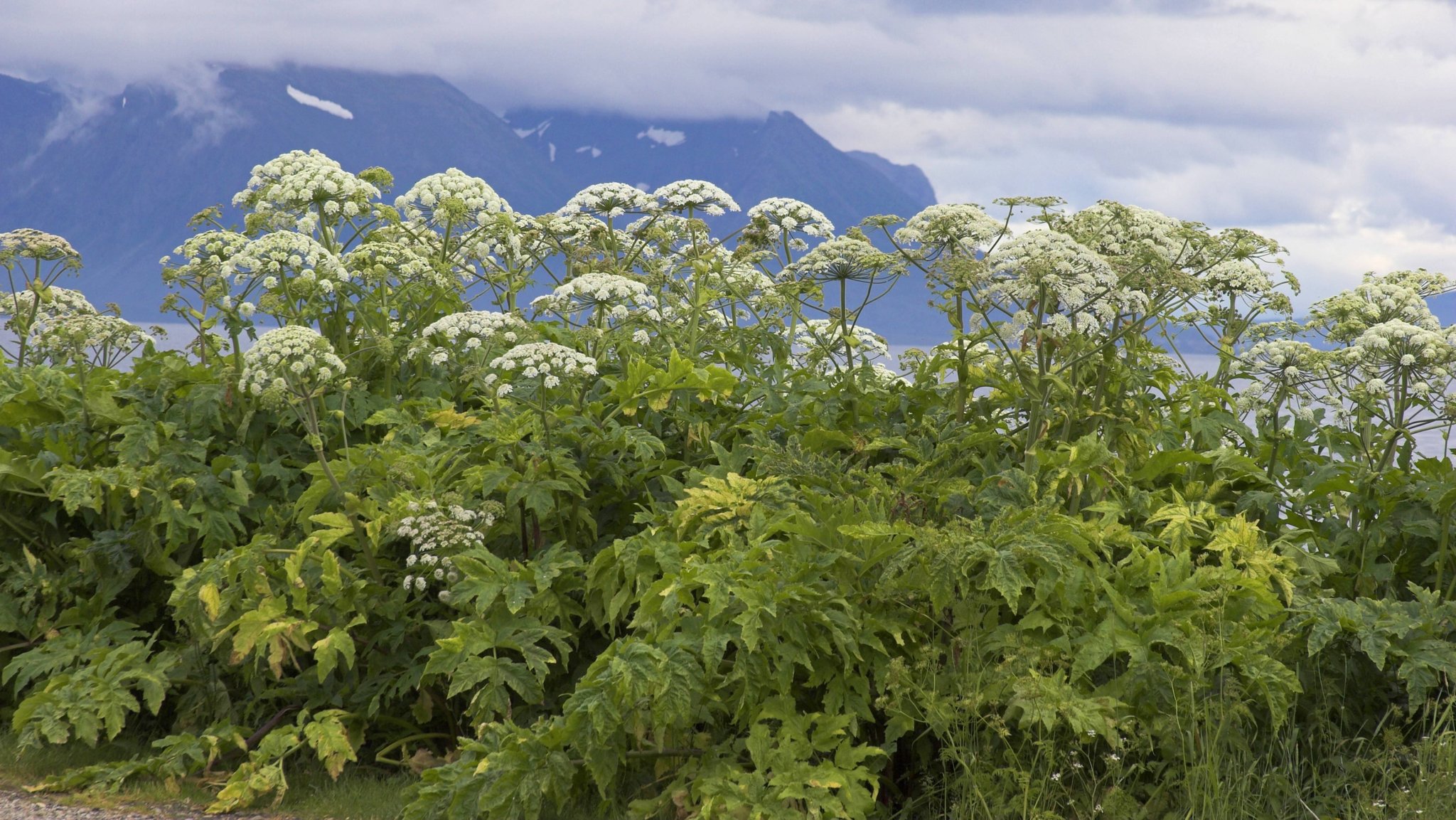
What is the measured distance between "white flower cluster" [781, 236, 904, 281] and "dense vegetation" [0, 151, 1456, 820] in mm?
29

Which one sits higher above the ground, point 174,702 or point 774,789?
point 774,789

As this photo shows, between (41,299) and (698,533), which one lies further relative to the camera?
(41,299)

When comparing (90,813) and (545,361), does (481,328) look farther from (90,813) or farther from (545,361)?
(90,813)

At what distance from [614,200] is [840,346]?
6.45 ft

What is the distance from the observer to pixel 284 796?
221 inches

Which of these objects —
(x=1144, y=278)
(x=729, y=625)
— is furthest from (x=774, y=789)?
(x=1144, y=278)

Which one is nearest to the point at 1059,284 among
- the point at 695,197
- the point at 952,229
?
the point at 952,229

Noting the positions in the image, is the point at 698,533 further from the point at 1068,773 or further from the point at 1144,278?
the point at 1144,278

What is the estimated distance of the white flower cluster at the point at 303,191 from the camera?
7.66 metres

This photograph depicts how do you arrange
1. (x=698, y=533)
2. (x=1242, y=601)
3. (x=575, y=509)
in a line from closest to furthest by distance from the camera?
(x=1242, y=601) < (x=698, y=533) < (x=575, y=509)

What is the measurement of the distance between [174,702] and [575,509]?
2699 mm

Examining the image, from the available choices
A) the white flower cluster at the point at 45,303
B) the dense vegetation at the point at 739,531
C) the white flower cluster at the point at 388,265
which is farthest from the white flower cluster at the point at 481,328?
the white flower cluster at the point at 45,303

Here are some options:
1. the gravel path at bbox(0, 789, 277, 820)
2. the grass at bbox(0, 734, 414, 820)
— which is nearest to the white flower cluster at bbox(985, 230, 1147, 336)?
the grass at bbox(0, 734, 414, 820)

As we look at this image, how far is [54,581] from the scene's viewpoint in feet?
22.2
